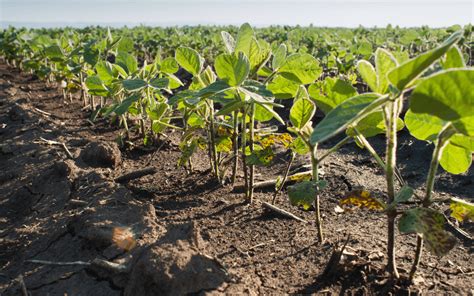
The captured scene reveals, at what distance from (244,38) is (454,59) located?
1013mm

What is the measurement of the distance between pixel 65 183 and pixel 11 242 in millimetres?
634

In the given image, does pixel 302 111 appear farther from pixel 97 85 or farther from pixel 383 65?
pixel 97 85

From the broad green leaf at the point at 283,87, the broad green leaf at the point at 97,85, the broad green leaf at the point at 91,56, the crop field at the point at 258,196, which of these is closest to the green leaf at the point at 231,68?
the crop field at the point at 258,196

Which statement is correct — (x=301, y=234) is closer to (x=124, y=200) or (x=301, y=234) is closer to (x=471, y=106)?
(x=124, y=200)

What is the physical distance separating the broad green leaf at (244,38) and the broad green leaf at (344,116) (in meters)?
0.94

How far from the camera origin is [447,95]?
99cm

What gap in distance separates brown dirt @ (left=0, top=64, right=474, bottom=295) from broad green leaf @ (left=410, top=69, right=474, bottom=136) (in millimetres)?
748

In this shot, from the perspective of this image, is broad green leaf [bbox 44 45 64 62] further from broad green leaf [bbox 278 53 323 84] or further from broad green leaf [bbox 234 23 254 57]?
broad green leaf [bbox 278 53 323 84]

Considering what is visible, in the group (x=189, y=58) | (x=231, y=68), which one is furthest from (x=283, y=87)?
(x=189, y=58)

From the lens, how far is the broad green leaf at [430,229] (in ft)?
3.94

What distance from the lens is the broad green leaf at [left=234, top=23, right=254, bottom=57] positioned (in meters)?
1.96

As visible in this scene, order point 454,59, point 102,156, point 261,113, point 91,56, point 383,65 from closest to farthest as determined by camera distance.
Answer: point 454,59
point 383,65
point 261,113
point 102,156
point 91,56

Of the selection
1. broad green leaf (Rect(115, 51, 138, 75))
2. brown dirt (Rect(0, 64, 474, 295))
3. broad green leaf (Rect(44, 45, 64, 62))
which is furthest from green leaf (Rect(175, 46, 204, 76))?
broad green leaf (Rect(44, 45, 64, 62))

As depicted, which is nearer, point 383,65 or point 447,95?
point 447,95
